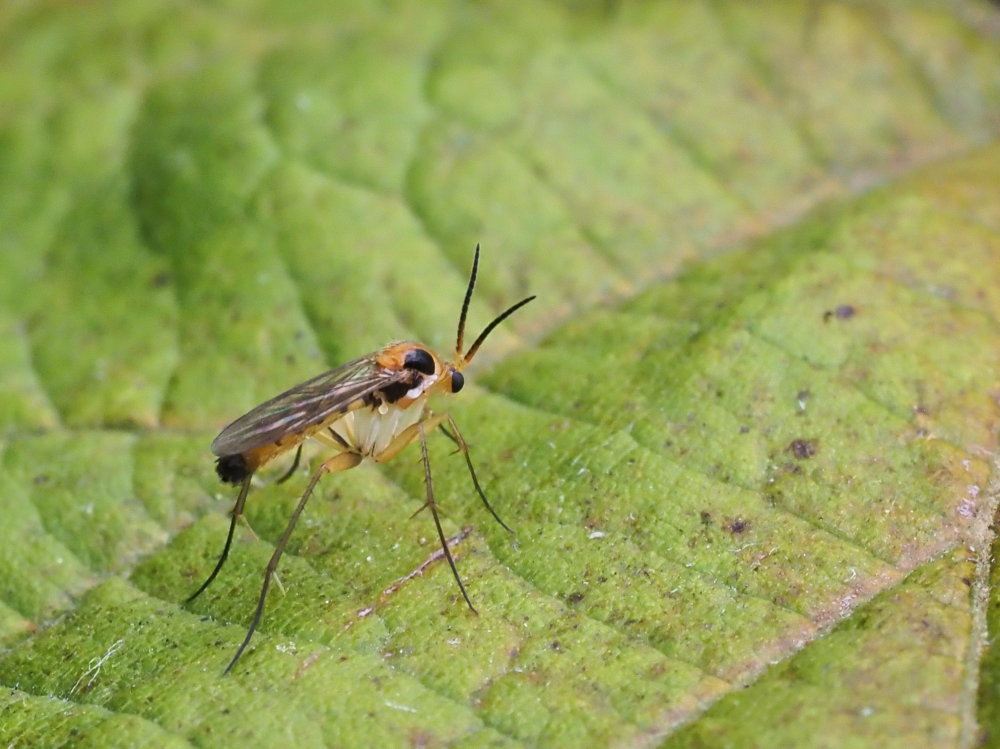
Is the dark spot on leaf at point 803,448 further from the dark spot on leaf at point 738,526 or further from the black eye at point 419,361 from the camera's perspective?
the black eye at point 419,361

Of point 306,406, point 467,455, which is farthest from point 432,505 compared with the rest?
point 306,406

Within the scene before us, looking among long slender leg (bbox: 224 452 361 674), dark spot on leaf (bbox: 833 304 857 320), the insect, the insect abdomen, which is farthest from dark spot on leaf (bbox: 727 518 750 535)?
the insect abdomen

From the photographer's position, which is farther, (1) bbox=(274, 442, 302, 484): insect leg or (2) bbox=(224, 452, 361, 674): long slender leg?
(1) bbox=(274, 442, 302, 484): insect leg

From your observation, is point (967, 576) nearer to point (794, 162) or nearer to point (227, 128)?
point (794, 162)

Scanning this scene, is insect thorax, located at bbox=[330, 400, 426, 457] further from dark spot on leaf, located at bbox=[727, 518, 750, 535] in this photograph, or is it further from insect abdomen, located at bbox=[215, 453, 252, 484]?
dark spot on leaf, located at bbox=[727, 518, 750, 535]

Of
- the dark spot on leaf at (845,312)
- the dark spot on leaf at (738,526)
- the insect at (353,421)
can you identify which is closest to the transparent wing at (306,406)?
the insect at (353,421)

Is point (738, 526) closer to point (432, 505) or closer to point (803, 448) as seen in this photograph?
point (803, 448)

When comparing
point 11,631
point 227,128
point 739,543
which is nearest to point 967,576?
point 739,543
